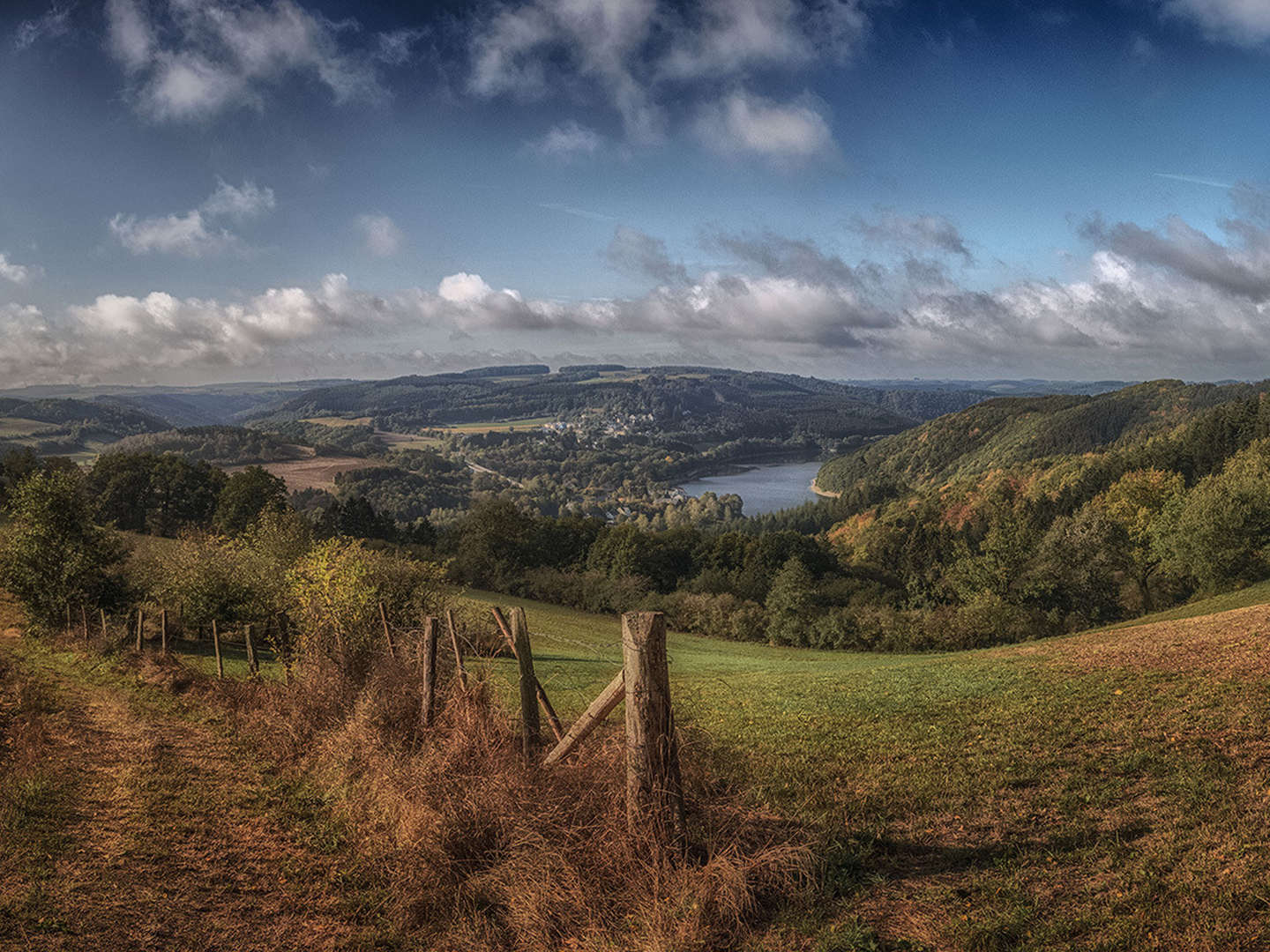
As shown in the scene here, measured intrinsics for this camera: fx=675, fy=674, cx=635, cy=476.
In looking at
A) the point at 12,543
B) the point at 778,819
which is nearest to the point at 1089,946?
the point at 778,819

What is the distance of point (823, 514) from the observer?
Answer: 151 m

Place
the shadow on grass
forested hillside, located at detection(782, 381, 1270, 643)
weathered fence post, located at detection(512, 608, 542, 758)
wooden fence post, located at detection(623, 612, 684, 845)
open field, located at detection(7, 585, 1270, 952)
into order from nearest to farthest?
1. open field, located at detection(7, 585, 1270, 952)
2. wooden fence post, located at detection(623, 612, 684, 845)
3. the shadow on grass
4. weathered fence post, located at detection(512, 608, 542, 758)
5. forested hillside, located at detection(782, 381, 1270, 643)

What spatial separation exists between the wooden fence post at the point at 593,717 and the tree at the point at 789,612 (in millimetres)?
45016

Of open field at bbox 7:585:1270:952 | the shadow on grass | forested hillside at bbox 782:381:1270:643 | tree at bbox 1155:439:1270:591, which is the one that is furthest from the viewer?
forested hillside at bbox 782:381:1270:643

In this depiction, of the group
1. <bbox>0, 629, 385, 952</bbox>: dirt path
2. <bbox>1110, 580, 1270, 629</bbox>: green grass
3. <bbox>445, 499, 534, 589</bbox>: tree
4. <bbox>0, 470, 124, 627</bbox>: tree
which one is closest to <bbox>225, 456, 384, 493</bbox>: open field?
<bbox>445, 499, 534, 589</bbox>: tree

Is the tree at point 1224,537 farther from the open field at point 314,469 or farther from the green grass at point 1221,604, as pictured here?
the open field at point 314,469

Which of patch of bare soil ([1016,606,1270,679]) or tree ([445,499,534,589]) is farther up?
patch of bare soil ([1016,606,1270,679])

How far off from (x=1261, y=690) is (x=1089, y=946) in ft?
29.2

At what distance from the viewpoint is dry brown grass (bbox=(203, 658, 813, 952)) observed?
18.4 feet

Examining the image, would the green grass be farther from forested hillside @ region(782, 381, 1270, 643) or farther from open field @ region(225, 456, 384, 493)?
open field @ region(225, 456, 384, 493)

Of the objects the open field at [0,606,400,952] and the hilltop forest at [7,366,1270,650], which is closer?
the open field at [0,606,400,952]

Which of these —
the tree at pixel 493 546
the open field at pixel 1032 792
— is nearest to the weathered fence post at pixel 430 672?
the open field at pixel 1032 792

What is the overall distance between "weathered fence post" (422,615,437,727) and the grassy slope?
3632 mm

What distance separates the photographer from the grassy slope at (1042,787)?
5.50m
